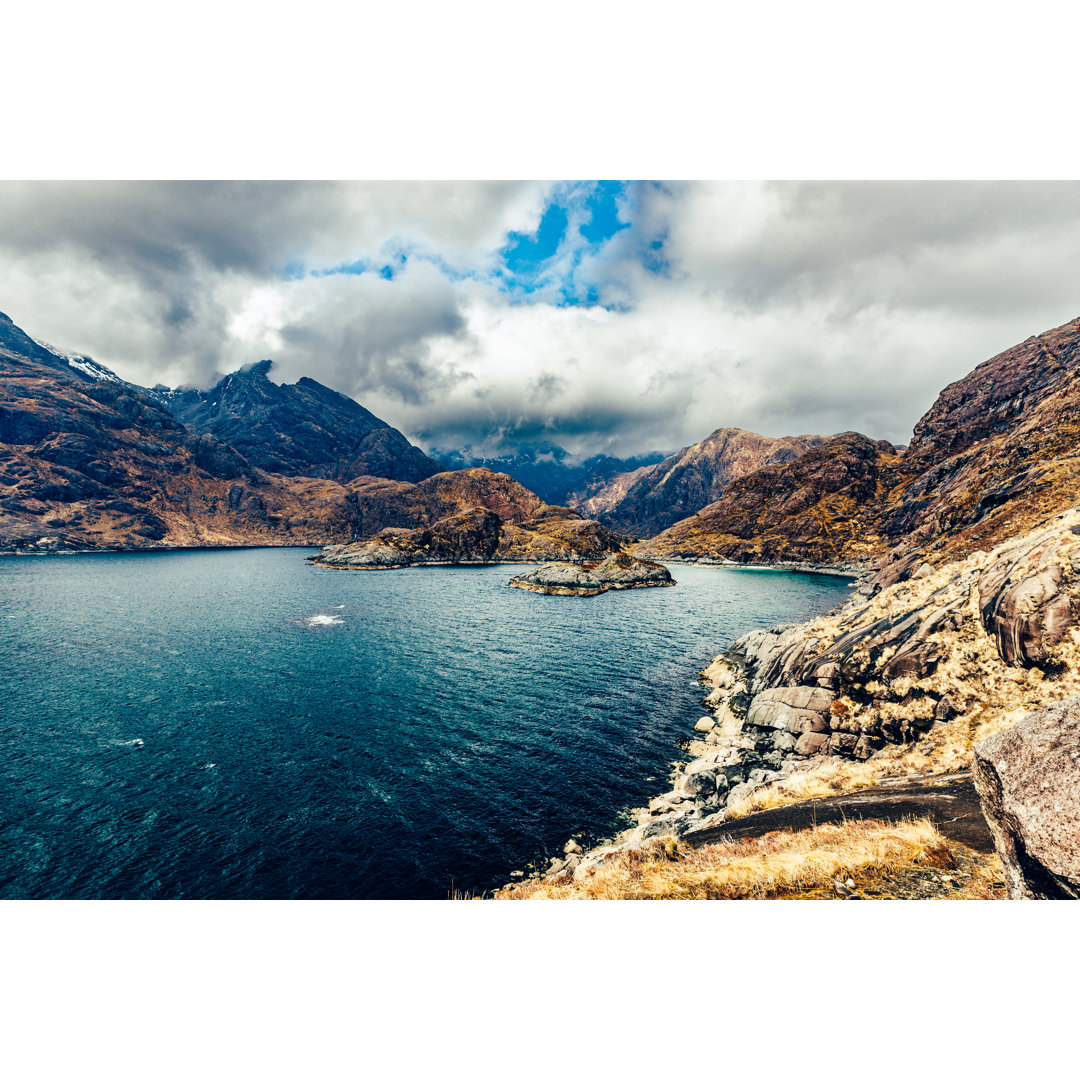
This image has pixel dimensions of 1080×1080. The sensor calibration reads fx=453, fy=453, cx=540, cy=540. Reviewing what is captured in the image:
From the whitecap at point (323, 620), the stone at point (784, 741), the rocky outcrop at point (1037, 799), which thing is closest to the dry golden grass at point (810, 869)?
the rocky outcrop at point (1037, 799)

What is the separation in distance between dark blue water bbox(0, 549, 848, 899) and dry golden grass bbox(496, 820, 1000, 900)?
1201 centimetres

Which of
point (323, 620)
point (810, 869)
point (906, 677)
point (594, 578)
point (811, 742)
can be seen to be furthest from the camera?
point (594, 578)

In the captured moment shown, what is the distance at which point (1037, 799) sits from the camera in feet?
33.4

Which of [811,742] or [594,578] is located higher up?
[594,578]

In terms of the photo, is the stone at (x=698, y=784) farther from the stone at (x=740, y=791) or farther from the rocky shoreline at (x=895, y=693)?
the stone at (x=740, y=791)

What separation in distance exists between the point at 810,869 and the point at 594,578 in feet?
428

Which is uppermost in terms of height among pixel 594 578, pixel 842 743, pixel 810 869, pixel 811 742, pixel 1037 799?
pixel 1037 799

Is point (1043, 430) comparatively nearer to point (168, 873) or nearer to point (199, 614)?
point (168, 873)

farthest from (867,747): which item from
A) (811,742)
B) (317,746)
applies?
(317,746)

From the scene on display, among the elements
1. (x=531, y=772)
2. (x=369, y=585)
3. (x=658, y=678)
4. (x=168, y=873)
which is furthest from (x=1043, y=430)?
(x=369, y=585)

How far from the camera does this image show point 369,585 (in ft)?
463

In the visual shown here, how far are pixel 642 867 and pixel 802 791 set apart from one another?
10887 mm

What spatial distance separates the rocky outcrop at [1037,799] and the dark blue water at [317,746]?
2122 cm

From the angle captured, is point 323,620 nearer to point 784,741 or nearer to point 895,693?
point 784,741
